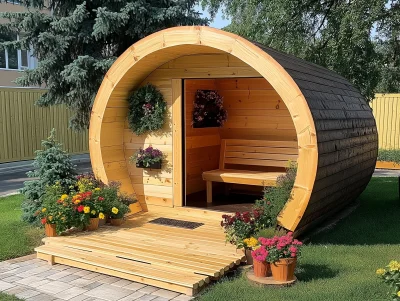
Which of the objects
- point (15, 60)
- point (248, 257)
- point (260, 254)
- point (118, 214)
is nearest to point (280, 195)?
point (248, 257)

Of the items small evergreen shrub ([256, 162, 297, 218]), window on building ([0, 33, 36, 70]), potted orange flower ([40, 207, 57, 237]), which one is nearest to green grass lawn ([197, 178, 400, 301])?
small evergreen shrub ([256, 162, 297, 218])

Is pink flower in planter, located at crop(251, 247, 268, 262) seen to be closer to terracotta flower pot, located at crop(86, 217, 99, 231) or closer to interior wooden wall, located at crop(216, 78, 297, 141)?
terracotta flower pot, located at crop(86, 217, 99, 231)

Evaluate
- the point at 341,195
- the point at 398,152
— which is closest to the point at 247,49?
the point at 341,195

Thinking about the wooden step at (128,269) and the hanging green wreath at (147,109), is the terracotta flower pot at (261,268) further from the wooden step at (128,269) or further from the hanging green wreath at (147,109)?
the hanging green wreath at (147,109)

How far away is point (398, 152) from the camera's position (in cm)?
1625

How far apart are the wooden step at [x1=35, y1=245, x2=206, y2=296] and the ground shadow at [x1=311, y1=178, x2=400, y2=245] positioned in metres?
2.38

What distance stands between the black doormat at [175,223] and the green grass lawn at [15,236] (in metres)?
1.76

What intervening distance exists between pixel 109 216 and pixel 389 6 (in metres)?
9.21

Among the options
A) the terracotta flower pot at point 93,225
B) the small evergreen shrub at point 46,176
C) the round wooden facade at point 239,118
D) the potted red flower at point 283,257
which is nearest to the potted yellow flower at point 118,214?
the terracotta flower pot at point 93,225

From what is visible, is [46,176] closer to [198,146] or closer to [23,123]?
[198,146]

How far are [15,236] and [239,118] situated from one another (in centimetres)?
475

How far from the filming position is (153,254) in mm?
5301

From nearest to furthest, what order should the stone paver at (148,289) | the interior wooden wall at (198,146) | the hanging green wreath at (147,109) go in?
the stone paver at (148,289) < the hanging green wreath at (147,109) < the interior wooden wall at (198,146)

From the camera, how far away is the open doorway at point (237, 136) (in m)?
8.66
